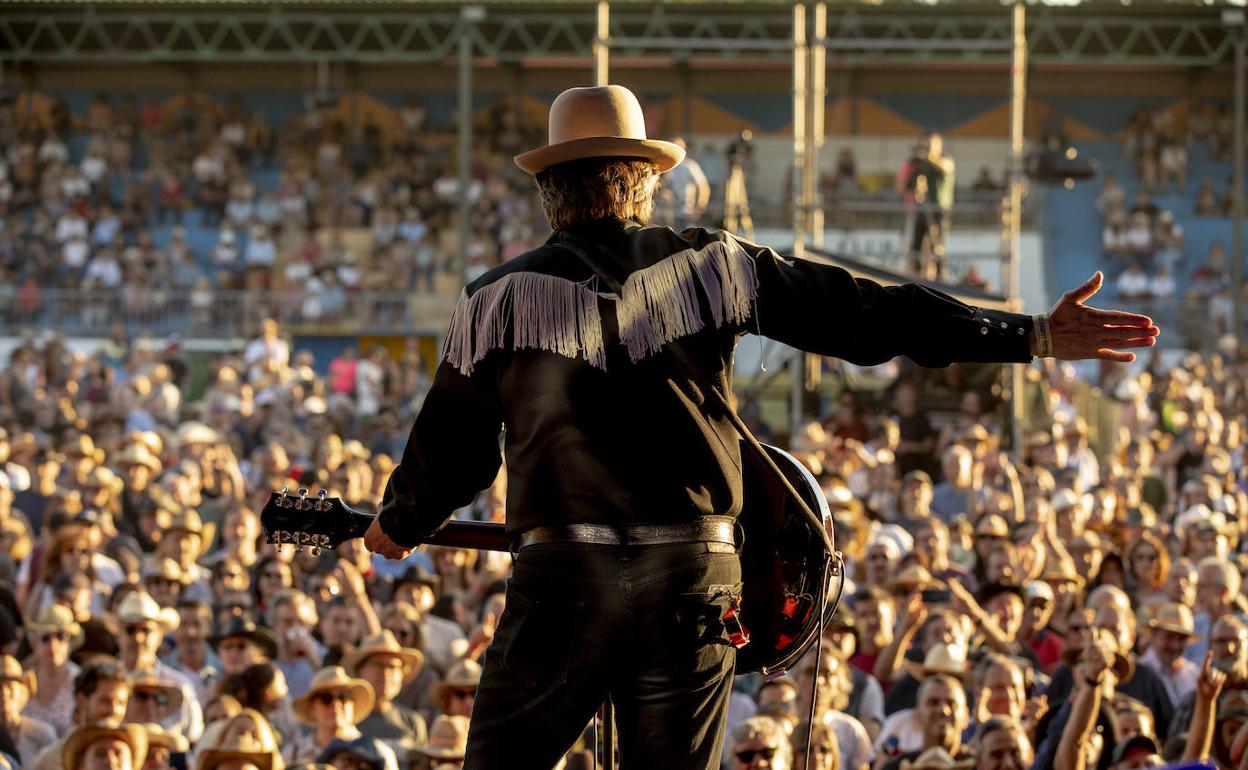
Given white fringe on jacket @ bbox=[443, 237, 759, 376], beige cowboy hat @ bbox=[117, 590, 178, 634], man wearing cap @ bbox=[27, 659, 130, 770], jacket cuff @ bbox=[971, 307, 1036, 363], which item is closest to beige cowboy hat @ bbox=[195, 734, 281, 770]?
man wearing cap @ bbox=[27, 659, 130, 770]

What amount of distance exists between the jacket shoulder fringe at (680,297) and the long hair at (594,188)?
6.9 inches

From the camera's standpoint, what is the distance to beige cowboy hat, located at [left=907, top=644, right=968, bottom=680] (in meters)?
8.66

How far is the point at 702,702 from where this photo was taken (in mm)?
4023

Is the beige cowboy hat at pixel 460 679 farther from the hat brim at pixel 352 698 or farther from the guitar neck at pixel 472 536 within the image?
the guitar neck at pixel 472 536

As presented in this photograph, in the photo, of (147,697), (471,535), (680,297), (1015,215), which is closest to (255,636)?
(147,697)

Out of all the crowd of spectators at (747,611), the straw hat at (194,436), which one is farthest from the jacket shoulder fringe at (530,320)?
the straw hat at (194,436)

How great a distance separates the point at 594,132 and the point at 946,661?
4977 mm

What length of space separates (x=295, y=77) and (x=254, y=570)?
25105mm

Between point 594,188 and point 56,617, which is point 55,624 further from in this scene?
point 594,188

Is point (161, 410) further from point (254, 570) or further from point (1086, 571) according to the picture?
point (1086, 571)

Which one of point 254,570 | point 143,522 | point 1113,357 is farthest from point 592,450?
point 143,522

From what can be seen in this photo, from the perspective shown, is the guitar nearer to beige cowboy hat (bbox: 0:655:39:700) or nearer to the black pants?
the black pants

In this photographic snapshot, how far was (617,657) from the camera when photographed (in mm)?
4020

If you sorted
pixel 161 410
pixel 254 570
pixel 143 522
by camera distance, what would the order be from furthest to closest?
pixel 161 410
pixel 143 522
pixel 254 570
